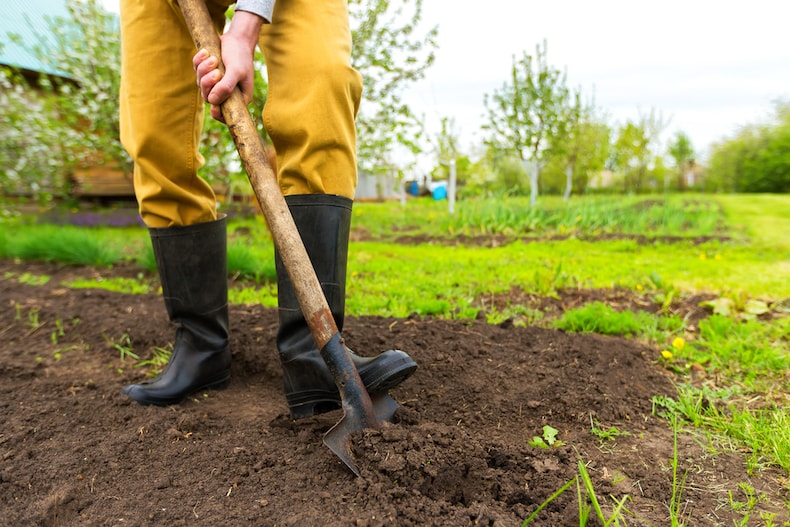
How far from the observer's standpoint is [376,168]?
22.0ft

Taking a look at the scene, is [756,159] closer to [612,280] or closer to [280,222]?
[612,280]

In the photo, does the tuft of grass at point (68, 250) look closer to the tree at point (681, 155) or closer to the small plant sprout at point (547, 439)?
the small plant sprout at point (547, 439)

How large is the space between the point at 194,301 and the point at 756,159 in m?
23.8

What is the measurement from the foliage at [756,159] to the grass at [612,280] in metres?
14.1

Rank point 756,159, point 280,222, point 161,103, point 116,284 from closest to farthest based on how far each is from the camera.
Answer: point 280,222 < point 161,103 < point 116,284 < point 756,159

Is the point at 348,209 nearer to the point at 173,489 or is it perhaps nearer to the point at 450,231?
the point at 173,489

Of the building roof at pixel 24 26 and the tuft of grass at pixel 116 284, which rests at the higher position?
the building roof at pixel 24 26

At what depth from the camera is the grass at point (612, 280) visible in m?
1.77

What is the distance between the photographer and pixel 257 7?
5.09 ft

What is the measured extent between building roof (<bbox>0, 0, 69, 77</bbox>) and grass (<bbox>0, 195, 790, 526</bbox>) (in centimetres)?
373

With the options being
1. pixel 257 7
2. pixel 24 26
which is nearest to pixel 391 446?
pixel 257 7

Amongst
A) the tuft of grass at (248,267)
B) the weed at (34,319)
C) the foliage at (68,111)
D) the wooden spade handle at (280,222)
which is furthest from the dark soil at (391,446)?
the foliage at (68,111)

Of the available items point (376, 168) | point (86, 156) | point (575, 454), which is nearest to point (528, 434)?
point (575, 454)

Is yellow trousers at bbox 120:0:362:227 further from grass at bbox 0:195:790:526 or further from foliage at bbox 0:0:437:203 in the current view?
foliage at bbox 0:0:437:203
